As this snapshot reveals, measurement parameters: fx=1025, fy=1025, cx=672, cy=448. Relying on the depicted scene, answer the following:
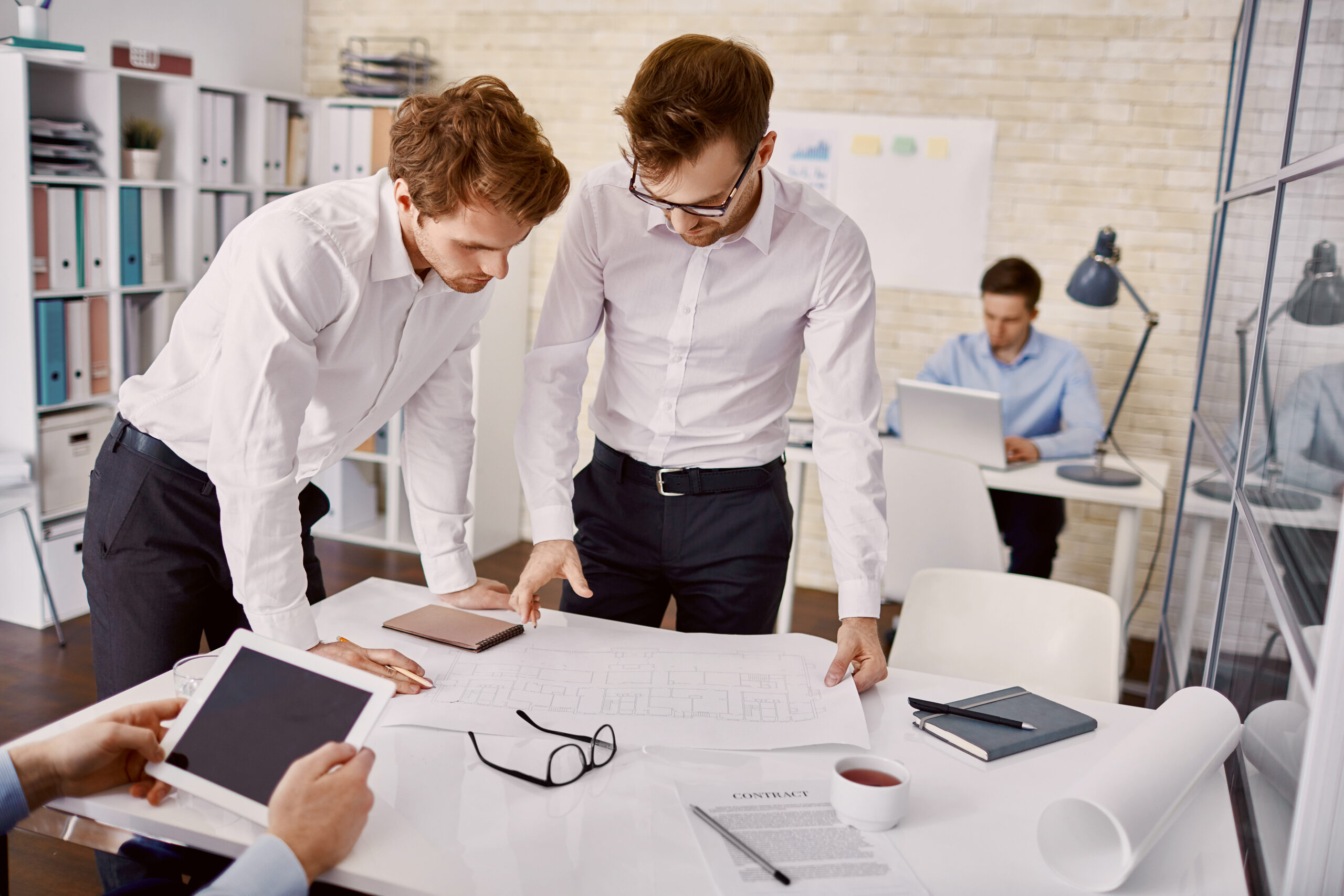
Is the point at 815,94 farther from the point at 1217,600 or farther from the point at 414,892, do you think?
the point at 414,892

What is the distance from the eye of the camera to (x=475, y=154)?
1309mm

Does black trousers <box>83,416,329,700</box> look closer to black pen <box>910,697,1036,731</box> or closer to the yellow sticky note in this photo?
black pen <box>910,697,1036,731</box>

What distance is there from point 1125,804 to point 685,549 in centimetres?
88

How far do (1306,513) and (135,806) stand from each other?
1428mm

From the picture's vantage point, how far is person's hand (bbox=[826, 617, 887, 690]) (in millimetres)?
1439

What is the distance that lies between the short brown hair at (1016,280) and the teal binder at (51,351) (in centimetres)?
319

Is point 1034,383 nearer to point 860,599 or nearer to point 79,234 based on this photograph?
point 860,599

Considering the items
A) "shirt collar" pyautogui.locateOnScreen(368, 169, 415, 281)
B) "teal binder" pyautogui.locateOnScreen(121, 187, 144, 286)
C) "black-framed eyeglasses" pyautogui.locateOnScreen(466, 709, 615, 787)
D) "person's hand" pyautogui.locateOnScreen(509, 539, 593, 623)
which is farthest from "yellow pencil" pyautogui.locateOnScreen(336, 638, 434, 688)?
"teal binder" pyautogui.locateOnScreen(121, 187, 144, 286)

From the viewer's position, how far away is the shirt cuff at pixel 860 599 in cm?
155

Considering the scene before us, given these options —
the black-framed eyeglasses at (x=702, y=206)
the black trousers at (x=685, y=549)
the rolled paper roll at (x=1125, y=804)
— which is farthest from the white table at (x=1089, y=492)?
the rolled paper roll at (x=1125, y=804)

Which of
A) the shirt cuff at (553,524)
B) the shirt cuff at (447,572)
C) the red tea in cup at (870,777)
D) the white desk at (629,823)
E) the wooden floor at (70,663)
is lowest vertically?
the wooden floor at (70,663)

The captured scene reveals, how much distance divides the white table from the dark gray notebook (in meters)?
1.58

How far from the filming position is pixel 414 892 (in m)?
0.98

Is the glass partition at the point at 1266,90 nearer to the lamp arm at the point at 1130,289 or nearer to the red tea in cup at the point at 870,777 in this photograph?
the lamp arm at the point at 1130,289
